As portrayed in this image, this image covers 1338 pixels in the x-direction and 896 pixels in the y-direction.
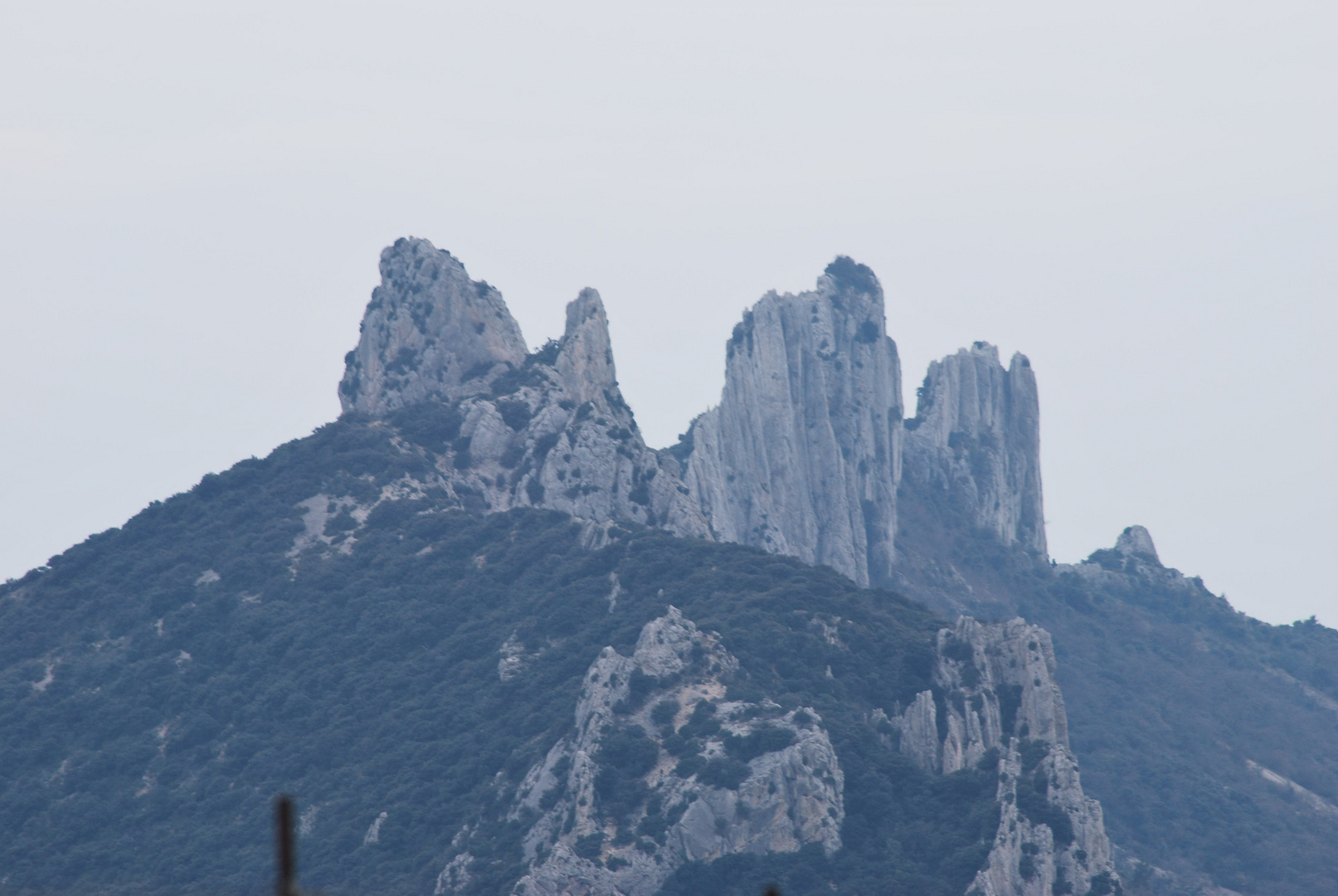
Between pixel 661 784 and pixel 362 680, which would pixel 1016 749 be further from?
pixel 362 680

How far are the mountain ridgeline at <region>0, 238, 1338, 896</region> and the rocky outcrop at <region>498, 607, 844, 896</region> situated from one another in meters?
0.21

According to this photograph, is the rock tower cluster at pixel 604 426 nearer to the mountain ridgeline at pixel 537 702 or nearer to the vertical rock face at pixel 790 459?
the vertical rock face at pixel 790 459

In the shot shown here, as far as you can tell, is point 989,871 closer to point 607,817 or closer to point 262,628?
point 607,817

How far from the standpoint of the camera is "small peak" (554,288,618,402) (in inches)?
6048

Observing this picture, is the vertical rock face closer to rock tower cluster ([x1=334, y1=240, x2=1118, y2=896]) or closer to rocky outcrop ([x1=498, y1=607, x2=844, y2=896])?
rock tower cluster ([x1=334, y1=240, x2=1118, y2=896])

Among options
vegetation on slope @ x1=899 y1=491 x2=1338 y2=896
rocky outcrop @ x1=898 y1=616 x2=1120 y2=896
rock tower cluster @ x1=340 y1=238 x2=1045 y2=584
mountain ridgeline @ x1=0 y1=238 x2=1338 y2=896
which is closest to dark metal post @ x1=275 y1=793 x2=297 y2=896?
mountain ridgeline @ x1=0 y1=238 x2=1338 y2=896

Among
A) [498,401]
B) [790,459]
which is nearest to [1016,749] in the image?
[498,401]

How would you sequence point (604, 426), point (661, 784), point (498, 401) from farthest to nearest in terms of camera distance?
point (498, 401)
point (604, 426)
point (661, 784)

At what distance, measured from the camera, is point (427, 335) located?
161250 millimetres

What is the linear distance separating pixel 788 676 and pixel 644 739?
1412 centimetres

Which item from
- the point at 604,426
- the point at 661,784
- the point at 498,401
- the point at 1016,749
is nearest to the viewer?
the point at 661,784

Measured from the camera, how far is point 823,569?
14000cm

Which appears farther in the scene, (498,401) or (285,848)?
(498,401)

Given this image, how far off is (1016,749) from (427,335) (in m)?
76.3
